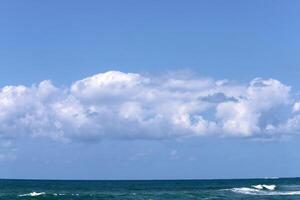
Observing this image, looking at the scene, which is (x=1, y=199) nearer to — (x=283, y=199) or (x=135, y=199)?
(x=135, y=199)

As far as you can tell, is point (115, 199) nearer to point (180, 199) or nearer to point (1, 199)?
point (180, 199)

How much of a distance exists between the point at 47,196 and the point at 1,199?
18.7 ft

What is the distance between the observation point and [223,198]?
68.2 m

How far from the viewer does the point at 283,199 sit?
65.7 metres

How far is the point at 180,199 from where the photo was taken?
67438 mm

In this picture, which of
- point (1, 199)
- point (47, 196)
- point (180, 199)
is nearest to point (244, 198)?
point (180, 199)

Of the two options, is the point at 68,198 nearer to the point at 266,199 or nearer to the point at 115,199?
the point at 115,199

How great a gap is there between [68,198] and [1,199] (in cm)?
813

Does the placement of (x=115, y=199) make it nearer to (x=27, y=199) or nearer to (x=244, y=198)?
(x=27, y=199)

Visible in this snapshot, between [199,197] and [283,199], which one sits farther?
[199,197]

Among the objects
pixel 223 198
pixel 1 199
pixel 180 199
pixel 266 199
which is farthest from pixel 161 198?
pixel 1 199

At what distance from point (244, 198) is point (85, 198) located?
19.8 meters

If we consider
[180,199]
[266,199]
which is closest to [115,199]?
[180,199]

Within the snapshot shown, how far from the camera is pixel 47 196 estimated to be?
68688 mm
